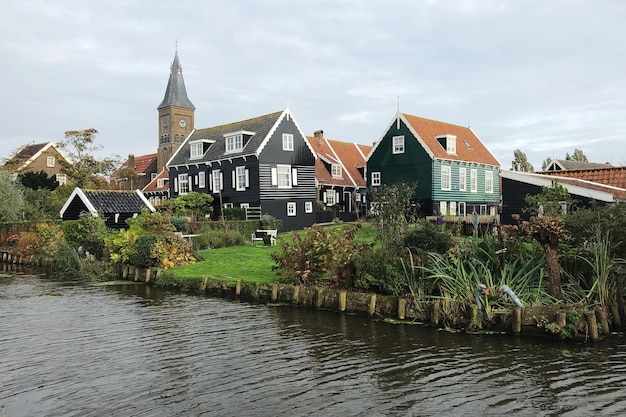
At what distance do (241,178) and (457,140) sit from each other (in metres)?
19.6

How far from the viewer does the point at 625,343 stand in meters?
10.9

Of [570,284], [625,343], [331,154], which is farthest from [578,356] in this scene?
[331,154]

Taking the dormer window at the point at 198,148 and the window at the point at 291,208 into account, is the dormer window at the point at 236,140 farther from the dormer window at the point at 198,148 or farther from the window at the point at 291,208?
the window at the point at 291,208

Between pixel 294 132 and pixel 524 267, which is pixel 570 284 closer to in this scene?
pixel 524 267

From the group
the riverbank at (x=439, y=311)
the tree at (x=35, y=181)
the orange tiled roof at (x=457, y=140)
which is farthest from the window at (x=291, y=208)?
the tree at (x=35, y=181)

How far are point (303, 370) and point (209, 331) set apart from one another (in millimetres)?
3979

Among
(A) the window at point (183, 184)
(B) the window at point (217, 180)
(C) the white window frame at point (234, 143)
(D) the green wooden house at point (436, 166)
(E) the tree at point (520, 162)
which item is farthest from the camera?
(E) the tree at point (520, 162)

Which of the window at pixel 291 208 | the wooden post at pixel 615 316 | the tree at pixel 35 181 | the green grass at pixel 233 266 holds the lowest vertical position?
the wooden post at pixel 615 316

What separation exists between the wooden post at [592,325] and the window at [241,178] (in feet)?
104

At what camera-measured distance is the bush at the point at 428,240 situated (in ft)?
46.5

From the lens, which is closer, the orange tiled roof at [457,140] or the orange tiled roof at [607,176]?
the orange tiled roof at [607,176]

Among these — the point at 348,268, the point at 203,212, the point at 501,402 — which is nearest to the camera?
the point at 501,402

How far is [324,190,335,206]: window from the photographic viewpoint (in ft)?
161

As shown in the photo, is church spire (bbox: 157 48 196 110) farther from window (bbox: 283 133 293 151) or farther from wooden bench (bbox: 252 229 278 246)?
wooden bench (bbox: 252 229 278 246)
